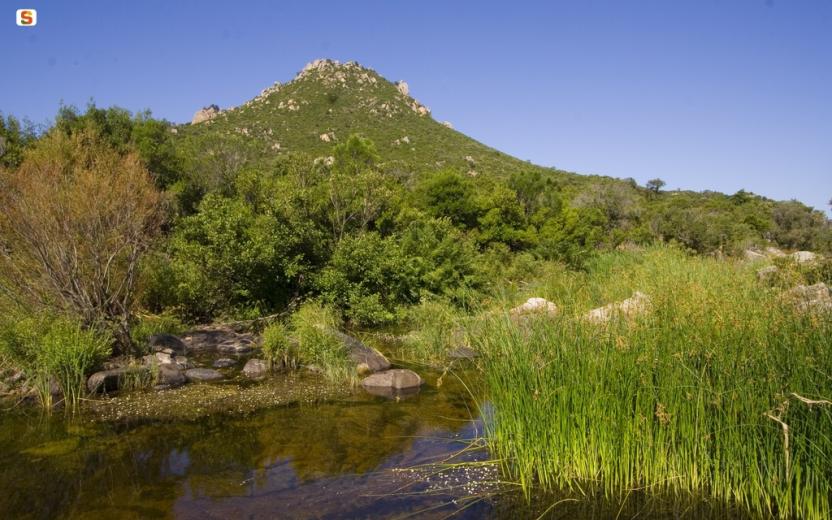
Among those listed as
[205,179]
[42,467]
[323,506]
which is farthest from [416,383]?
[205,179]

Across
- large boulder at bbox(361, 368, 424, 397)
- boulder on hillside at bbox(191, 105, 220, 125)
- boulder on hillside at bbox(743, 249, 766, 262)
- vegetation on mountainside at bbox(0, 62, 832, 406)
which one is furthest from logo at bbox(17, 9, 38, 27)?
boulder on hillside at bbox(191, 105, 220, 125)

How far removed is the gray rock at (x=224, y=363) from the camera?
1133cm

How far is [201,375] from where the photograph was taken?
1046cm

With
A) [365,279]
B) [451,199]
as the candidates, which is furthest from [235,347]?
[451,199]

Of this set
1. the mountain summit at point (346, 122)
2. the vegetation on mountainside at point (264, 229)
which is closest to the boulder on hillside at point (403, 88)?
the mountain summit at point (346, 122)

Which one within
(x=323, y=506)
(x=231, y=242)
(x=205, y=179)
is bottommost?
(x=323, y=506)

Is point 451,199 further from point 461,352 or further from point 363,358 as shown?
point 363,358

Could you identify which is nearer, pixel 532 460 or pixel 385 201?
pixel 532 460

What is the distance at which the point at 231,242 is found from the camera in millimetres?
14508

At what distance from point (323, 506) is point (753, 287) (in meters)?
5.18

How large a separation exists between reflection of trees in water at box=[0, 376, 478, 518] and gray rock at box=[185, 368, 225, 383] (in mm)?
2283

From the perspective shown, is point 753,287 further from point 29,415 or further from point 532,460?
point 29,415

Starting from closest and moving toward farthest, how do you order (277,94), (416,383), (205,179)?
(416,383), (205,179), (277,94)

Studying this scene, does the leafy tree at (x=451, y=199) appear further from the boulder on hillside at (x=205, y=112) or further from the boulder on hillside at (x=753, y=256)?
the boulder on hillside at (x=205, y=112)
